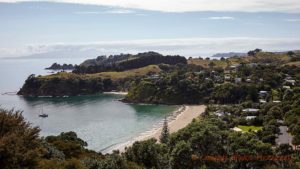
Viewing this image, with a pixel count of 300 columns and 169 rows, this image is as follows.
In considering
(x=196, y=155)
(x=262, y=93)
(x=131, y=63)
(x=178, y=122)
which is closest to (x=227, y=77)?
(x=262, y=93)

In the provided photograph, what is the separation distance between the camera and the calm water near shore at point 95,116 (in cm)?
6469

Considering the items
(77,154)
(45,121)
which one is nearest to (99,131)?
(45,121)

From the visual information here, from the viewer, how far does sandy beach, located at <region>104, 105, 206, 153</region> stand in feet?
190

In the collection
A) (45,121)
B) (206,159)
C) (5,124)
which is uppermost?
(5,124)

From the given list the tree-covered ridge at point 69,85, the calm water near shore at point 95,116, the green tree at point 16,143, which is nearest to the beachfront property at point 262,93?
the calm water near shore at point 95,116

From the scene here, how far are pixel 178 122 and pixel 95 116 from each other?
2031 centimetres

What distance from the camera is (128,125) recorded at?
73438 mm

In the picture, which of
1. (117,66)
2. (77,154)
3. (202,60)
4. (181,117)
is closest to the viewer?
(77,154)

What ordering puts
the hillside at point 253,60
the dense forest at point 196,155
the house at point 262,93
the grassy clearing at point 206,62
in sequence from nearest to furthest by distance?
the dense forest at point 196,155, the house at point 262,93, the grassy clearing at point 206,62, the hillside at point 253,60

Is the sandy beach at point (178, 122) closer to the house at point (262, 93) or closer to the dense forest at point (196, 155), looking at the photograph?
the house at point (262, 93)

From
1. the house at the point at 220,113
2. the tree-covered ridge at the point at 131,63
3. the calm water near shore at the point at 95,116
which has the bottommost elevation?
the calm water near shore at the point at 95,116

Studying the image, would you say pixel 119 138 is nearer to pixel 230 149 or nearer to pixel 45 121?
pixel 45 121

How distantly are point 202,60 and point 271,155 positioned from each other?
451 feet

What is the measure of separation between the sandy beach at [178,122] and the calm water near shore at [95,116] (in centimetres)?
177
